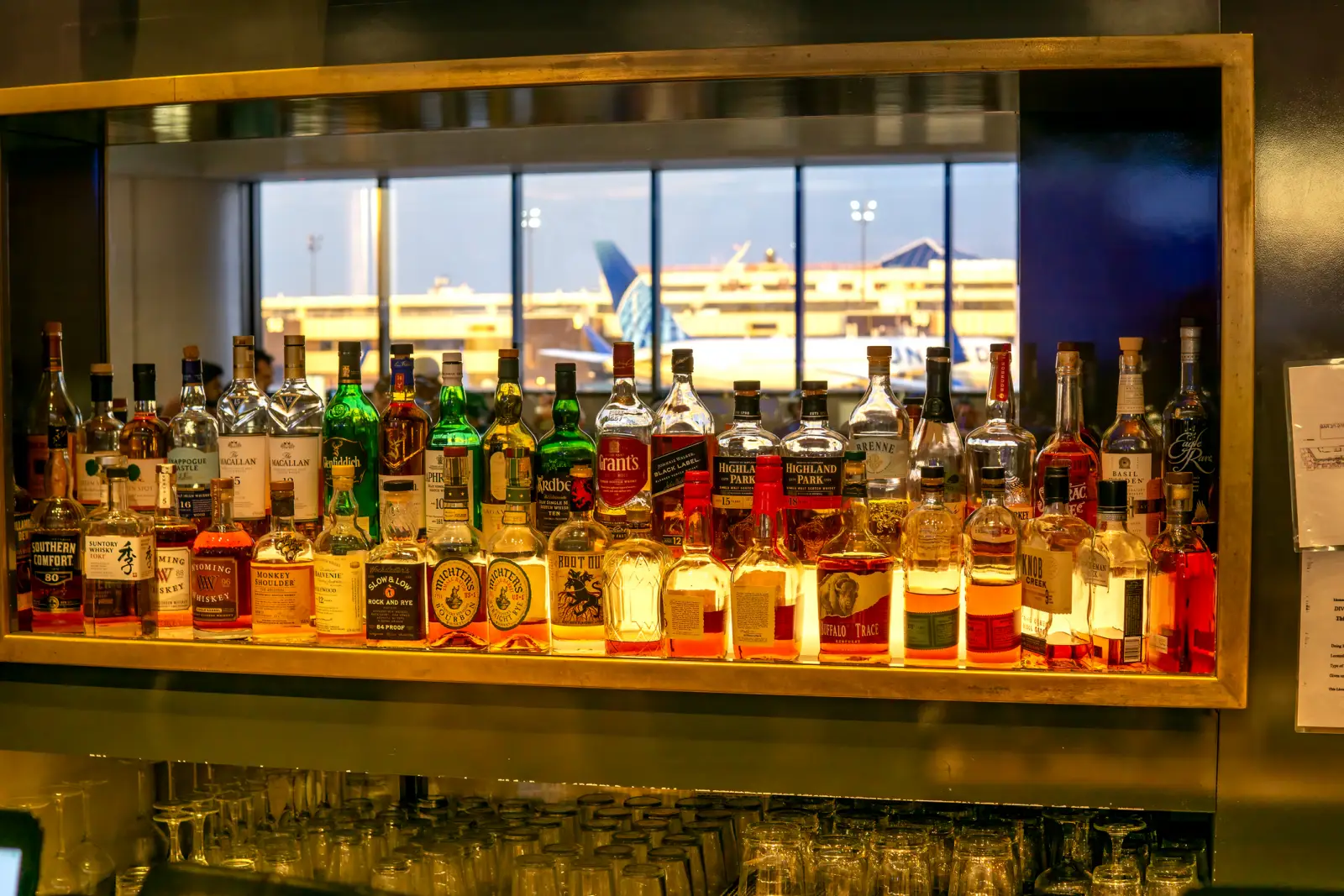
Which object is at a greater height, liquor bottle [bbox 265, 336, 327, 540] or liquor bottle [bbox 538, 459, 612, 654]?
liquor bottle [bbox 265, 336, 327, 540]

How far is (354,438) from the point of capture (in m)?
1.68

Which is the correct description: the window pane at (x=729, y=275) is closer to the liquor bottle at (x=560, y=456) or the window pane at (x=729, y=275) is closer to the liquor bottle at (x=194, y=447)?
the liquor bottle at (x=194, y=447)

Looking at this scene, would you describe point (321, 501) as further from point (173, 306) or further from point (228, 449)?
point (173, 306)

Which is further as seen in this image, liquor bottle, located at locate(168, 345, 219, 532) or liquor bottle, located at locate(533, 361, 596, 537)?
liquor bottle, located at locate(168, 345, 219, 532)

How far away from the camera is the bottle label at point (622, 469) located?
1559 millimetres

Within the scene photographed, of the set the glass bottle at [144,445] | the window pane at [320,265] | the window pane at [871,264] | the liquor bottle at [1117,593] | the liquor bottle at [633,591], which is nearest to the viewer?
the liquor bottle at [1117,593]

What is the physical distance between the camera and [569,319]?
11047mm

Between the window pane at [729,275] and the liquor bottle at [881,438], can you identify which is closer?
the liquor bottle at [881,438]

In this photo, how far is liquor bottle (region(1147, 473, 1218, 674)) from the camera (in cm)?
141

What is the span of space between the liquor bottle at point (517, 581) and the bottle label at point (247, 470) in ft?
1.22

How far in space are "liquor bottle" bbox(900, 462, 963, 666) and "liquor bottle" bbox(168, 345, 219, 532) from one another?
963mm

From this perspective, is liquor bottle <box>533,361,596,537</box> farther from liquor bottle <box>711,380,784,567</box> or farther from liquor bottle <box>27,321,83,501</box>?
liquor bottle <box>27,321,83,501</box>

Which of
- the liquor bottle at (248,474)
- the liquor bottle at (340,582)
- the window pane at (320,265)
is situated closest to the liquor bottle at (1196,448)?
the liquor bottle at (340,582)

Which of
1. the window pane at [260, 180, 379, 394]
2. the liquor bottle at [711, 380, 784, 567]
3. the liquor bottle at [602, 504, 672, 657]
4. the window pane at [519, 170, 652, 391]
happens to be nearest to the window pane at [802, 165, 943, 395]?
the window pane at [519, 170, 652, 391]
